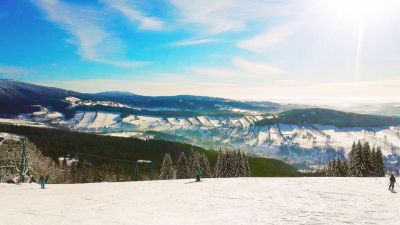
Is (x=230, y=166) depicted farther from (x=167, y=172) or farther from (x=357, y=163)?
(x=357, y=163)

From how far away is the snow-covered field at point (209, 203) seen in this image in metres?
25.2

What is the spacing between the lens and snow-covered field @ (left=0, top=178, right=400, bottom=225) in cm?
2522

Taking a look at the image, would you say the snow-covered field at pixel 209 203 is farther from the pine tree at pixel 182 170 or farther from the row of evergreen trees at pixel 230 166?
the pine tree at pixel 182 170

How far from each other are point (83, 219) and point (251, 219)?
412 inches

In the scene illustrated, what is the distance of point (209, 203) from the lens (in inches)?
1225

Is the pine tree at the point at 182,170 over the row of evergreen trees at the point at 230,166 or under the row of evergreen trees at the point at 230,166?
under

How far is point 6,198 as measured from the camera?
115ft

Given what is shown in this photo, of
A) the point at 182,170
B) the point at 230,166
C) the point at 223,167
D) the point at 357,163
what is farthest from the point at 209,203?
the point at 182,170

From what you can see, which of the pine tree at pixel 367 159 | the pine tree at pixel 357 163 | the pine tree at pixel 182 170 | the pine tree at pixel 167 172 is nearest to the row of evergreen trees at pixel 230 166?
the pine tree at pixel 182 170

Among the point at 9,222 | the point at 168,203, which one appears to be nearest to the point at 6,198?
the point at 9,222

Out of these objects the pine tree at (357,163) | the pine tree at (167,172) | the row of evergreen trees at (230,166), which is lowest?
the pine tree at (167,172)

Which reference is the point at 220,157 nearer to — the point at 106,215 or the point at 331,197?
the point at 331,197

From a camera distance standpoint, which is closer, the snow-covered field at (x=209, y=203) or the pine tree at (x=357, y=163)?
the snow-covered field at (x=209, y=203)

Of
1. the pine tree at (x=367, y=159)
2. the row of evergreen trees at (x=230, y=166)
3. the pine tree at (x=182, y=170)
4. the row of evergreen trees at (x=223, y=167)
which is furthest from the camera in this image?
the pine tree at (x=182, y=170)
